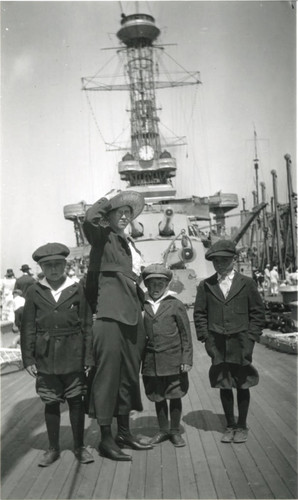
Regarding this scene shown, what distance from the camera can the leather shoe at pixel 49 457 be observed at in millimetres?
3455

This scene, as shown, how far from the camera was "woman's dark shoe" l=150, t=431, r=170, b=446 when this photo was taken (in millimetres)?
3812

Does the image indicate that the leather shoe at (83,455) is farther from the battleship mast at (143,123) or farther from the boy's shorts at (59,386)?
the battleship mast at (143,123)

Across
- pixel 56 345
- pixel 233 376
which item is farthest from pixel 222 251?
pixel 56 345

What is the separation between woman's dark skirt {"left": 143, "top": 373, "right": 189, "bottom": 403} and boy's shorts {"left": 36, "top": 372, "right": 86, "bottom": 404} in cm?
54

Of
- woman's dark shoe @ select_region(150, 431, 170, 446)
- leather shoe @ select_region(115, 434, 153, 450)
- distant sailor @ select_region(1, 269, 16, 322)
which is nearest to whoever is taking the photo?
leather shoe @ select_region(115, 434, 153, 450)

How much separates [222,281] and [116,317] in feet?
2.84

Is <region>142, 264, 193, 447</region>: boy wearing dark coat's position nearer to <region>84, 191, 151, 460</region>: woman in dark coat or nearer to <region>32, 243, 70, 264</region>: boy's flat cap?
<region>84, 191, 151, 460</region>: woman in dark coat

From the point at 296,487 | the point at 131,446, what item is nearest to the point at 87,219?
the point at 131,446

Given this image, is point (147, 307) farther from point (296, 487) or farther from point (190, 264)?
point (190, 264)

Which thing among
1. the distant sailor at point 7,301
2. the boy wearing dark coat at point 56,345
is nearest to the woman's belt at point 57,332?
the boy wearing dark coat at point 56,345

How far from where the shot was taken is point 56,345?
359 cm

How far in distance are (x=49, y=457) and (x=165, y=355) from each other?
100cm

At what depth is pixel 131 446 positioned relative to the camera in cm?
375

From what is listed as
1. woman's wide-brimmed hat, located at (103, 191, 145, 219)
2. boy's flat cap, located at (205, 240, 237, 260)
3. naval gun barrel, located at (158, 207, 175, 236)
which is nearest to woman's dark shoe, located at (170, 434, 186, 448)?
boy's flat cap, located at (205, 240, 237, 260)
